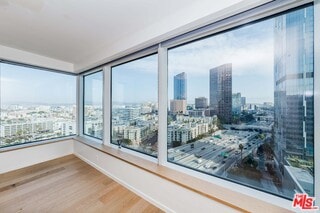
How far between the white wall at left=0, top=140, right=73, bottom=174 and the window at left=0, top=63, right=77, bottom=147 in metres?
0.25

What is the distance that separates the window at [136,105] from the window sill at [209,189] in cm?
34

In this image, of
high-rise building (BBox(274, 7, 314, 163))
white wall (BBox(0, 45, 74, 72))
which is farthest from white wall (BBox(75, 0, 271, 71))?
white wall (BBox(0, 45, 74, 72))

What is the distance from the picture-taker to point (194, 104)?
6.23 feet

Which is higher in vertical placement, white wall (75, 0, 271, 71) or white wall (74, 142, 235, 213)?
white wall (75, 0, 271, 71)

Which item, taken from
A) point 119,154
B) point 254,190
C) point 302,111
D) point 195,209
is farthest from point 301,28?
point 119,154

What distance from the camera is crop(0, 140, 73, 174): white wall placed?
270 cm

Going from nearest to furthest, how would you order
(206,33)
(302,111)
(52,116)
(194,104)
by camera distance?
(302,111)
(206,33)
(194,104)
(52,116)

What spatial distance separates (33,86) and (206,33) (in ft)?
12.3

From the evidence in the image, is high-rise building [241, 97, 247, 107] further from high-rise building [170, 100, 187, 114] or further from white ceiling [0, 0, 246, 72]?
white ceiling [0, 0, 246, 72]

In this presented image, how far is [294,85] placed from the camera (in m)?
1.27

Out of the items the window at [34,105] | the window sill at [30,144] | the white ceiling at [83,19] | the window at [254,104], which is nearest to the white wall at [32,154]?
the window sill at [30,144]

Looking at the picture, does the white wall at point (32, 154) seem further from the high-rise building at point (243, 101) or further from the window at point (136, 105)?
the high-rise building at point (243, 101)

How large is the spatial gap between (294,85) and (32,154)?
4.43 metres

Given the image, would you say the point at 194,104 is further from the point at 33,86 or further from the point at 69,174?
the point at 33,86
